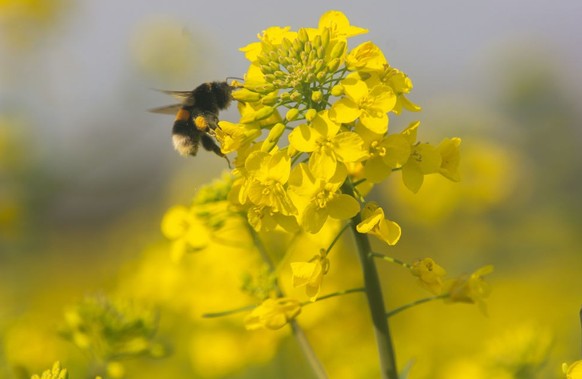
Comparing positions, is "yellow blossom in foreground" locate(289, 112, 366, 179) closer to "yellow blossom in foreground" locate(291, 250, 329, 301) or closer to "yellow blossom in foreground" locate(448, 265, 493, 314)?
"yellow blossom in foreground" locate(291, 250, 329, 301)

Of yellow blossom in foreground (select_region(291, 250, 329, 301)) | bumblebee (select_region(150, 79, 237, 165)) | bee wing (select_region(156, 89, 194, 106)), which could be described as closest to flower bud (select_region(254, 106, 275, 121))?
yellow blossom in foreground (select_region(291, 250, 329, 301))

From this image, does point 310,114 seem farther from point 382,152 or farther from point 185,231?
point 185,231

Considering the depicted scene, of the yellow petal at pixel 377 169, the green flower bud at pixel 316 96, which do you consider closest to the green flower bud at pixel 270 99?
the green flower bud at pixel 316 96

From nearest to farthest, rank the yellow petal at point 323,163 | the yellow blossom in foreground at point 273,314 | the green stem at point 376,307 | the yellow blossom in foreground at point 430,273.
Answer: the yellow petal at point 323,163, the green stem at point 376,307, the yellow blossom in foreground at point 430,273, the yellow blossom in foreground at point 273,314

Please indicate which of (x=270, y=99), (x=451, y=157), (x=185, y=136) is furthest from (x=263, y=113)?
(x=185, y=136)

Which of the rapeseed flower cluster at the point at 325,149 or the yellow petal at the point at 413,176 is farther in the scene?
the yellow petal at the point at 413,176

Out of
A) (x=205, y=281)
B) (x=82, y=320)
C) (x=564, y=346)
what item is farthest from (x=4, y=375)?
(x=564, y=346)

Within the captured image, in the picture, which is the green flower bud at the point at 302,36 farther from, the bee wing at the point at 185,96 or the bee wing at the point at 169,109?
the bee wing at the point at 169,109
